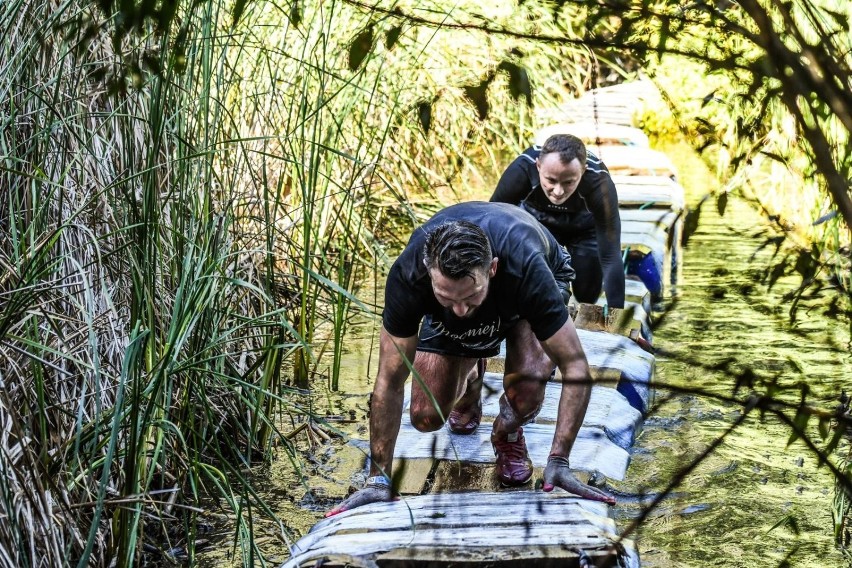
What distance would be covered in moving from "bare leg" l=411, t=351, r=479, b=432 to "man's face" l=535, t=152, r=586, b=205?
4.07ft

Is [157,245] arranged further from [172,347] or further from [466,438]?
[466,438]

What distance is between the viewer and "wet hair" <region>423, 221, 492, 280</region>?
3.81 metres

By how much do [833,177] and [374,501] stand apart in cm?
294

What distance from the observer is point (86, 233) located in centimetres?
429

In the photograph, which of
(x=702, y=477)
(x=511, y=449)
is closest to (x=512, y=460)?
(x=511, y=449)

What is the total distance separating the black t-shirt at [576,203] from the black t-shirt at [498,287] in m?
1.47

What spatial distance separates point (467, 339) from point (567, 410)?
58cm

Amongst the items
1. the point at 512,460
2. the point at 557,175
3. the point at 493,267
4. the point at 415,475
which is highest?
the point at 557,175

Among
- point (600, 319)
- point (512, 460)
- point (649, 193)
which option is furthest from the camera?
point (649, 193)

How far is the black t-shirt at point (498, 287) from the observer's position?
4.11m

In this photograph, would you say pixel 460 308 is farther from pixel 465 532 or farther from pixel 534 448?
pixel 534 448

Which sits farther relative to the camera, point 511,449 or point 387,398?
point 511,449

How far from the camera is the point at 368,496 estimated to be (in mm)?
4102

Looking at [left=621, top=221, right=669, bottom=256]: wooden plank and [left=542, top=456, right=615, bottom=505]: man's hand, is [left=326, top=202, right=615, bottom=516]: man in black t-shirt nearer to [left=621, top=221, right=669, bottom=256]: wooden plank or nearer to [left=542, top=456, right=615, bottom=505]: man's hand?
[left=542, top=456, right=615, bottom=505]: man's hand
